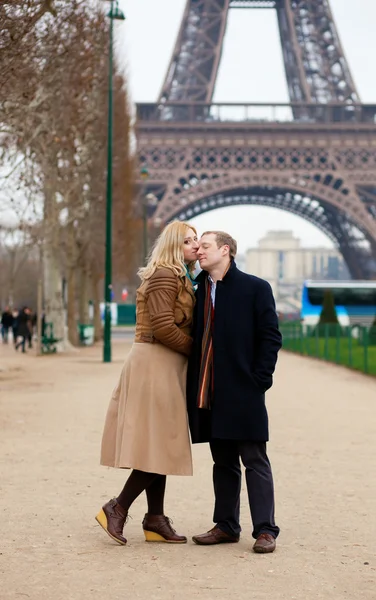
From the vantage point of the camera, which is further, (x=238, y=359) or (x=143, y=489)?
(x=143, y=489)

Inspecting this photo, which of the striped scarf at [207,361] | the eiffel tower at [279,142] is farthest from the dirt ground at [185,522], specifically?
the eiffel tower at [279,142]

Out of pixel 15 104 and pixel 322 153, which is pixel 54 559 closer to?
pixel 15 104

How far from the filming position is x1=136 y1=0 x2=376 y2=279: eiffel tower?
72.4 m

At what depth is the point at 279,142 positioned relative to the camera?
7456 centimetres

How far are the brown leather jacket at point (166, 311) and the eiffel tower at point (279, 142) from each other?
2417 inches

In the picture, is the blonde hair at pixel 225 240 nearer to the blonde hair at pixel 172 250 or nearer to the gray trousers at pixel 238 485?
the blonde hair at pixel 172 250

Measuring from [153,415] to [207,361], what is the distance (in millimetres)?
416

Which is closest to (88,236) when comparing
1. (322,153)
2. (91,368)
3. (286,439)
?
(91,368)

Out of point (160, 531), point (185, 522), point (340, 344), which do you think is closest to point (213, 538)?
point (160, 531)

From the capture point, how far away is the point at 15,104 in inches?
839

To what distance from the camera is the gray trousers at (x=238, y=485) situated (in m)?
6.25

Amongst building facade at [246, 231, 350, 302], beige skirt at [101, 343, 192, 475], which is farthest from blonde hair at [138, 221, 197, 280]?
building facade at [246, 231, 350, 302]

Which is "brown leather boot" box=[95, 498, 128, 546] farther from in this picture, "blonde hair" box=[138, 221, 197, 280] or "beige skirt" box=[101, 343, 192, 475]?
"blonde hair" box=[138, 221, 197, 280]

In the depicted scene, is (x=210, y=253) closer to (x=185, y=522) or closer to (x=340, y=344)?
(x=185, y=522)
